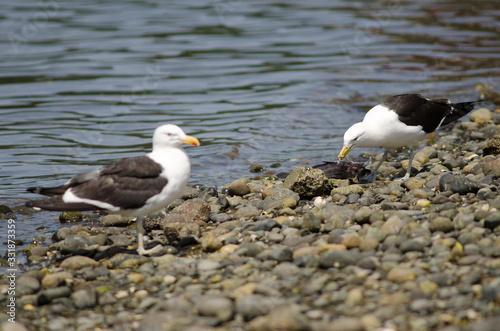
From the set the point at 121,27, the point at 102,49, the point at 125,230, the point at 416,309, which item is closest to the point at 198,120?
the point at 125,230

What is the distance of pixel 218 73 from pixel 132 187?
1085 cm

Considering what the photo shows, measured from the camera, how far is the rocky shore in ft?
14.3

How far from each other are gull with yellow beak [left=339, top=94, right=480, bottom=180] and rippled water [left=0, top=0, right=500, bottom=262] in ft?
6.81

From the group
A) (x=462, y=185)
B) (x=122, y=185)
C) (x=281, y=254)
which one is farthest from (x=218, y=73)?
(x=281, y=254)

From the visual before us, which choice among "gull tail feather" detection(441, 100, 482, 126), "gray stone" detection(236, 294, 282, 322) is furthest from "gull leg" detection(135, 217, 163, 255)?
"gull tail feather" detection(441, 100, 482, 126)

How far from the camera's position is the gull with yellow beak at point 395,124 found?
8086 millimetres

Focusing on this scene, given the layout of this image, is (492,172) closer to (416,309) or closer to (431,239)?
(431,239)

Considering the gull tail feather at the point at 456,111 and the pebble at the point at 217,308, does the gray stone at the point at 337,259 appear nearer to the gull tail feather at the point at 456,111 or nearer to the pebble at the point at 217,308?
the pebble at the point at 217,308

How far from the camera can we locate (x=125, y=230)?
23.8 feet

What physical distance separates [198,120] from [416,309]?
883 centimetres

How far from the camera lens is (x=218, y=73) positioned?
54.0 feet

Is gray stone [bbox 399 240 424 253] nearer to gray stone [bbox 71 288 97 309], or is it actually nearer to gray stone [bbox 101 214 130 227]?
gray stone [bbox 71 288 97 309]

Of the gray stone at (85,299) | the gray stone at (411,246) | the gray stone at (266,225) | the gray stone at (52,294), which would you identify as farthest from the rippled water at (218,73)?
the gray stone at (411,246)

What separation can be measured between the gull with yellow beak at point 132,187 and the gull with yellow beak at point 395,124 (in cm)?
281
